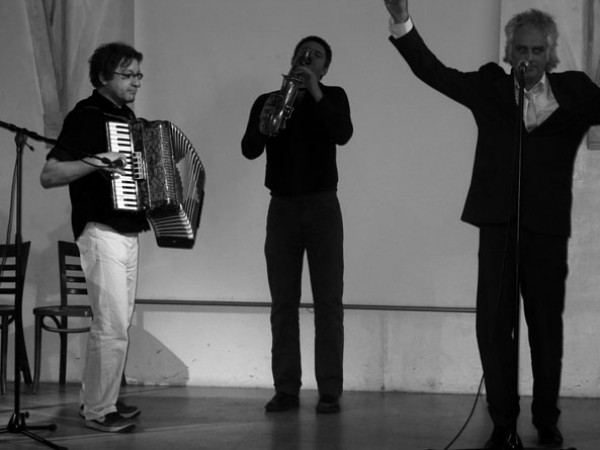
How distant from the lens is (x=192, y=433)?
3.92m

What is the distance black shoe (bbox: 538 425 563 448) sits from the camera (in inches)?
141

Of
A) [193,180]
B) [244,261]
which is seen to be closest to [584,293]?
[244,261]

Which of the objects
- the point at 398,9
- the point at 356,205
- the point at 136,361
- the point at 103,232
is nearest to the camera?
the point at 398,9

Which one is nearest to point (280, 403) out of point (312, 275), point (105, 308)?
point (312, 275)

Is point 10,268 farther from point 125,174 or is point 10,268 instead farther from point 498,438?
point 498,438

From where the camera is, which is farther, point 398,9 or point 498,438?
point 498,438

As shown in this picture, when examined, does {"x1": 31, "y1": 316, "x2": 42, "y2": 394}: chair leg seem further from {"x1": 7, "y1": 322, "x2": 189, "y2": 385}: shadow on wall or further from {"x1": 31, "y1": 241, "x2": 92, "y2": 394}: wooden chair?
{"x1": 7, "y1": 322, "x2": 189, "y2": 385}: shadow on wall

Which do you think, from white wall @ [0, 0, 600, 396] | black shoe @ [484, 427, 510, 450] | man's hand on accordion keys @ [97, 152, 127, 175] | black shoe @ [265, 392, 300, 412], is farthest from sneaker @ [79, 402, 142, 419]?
black shoe @ [484, 427, 510, 450]

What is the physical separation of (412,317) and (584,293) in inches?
38.9

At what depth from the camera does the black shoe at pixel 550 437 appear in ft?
11.8

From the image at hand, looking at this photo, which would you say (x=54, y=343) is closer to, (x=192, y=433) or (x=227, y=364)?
(x=227, y=364)

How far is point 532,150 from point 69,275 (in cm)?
319

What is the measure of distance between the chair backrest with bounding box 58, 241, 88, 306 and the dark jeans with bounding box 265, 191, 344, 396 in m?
1.43

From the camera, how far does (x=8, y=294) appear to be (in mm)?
5375
